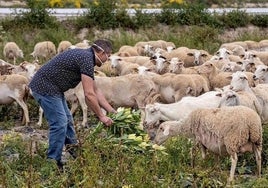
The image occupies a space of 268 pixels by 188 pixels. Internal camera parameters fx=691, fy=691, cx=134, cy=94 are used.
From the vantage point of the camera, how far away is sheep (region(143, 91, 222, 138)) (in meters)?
12.4

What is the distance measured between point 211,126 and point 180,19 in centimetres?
1862

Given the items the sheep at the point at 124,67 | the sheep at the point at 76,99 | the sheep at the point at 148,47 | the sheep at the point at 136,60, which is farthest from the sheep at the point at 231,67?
the sheep at the point at 148,47

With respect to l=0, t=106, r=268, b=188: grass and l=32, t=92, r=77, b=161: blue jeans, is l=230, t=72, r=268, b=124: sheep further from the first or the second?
l=32, t=92, r=77, b=161: blue jeans

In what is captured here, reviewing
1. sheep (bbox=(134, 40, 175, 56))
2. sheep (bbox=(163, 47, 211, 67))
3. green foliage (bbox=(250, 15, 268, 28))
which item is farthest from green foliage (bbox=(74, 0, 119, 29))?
sheep (bbox=(163, 47, 211, 67))

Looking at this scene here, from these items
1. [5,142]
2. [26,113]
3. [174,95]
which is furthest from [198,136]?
[26,113]

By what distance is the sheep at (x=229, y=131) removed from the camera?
30.8ft

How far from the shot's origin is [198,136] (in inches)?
397

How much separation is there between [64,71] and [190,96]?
16.1 ft

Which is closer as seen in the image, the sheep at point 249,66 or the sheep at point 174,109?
the sheep at point 174,109

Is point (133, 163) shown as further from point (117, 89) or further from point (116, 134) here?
point (117, 89)

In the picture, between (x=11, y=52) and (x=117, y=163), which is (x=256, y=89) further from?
(x=11, y=52)

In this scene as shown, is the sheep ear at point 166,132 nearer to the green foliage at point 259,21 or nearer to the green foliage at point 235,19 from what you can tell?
the green foliage at point 235,19

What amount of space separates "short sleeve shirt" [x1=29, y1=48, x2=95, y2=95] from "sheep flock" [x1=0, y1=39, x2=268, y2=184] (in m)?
1.95

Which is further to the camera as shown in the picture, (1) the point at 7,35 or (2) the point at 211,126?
(1) the point at 7,35
